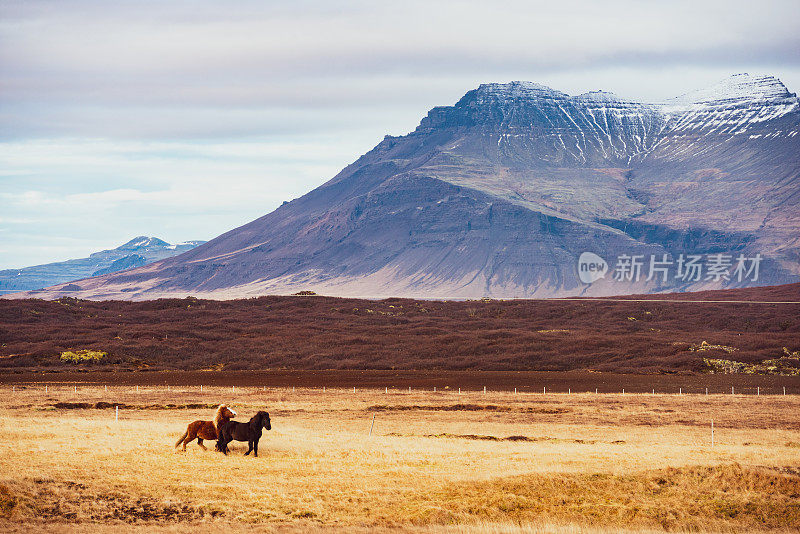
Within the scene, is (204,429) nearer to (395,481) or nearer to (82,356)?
(395,481)

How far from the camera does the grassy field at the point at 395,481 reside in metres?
19.1

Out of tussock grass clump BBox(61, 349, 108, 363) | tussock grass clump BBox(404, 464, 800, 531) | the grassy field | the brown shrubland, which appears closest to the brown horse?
the grassy field

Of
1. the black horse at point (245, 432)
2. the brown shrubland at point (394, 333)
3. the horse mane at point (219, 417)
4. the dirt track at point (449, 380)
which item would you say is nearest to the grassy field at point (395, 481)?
the black horse at point (245, 432)

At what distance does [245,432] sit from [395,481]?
5073 millimetres

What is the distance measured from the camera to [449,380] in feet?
232

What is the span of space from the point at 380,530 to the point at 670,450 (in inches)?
551

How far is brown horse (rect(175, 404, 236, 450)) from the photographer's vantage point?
25.3 meters

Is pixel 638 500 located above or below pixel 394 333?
below

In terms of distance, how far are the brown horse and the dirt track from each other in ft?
127

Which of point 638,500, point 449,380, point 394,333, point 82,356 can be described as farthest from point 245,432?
point 394,333

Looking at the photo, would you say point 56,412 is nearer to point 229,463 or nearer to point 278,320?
point 229,463

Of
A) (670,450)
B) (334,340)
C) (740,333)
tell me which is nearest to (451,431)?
(670,450)

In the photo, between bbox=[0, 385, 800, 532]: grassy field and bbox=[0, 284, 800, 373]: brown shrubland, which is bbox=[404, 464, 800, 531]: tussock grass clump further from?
bbox=[0, 284, 800, 373]: brown shrubland

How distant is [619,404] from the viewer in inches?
1991
